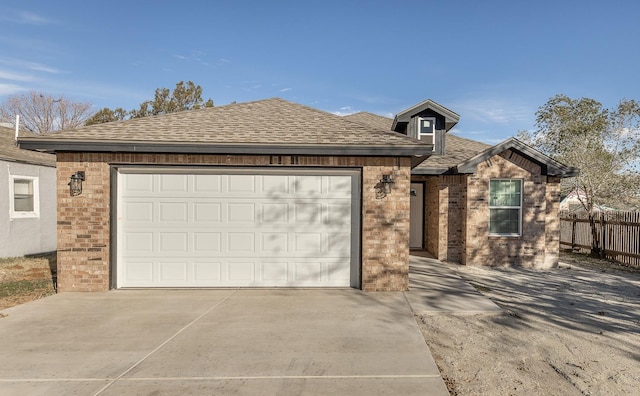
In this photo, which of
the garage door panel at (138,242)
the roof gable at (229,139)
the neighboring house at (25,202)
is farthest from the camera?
the neighboring house at (25,202)

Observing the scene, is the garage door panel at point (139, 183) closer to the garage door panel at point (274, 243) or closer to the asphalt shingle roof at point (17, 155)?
the garage door panel at point (274, 243)

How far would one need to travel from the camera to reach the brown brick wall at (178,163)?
285 inches

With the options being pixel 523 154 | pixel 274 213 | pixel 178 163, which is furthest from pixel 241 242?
pixel 523 154

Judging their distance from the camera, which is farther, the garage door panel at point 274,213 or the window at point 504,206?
the window at point 504,206

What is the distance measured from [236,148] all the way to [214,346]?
394cm

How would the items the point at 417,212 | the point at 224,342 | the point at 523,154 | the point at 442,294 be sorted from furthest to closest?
the point at 417,212
the point at 523,154
the point at 442,294
the point at 224,342

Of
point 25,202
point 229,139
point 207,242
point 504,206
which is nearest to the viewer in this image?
point 229,139

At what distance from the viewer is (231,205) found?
299 inches

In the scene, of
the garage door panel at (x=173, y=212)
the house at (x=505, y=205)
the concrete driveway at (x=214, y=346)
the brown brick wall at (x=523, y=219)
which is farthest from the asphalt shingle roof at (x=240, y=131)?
the brown brick wall at (x=523, y=219)

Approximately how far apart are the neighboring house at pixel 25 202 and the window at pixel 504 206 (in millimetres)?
15058

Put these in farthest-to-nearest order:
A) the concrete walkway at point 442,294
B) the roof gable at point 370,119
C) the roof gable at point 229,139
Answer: the roof gable at point 370,119, the roof gable at point 229,139, the concrete walkway at point 442,294

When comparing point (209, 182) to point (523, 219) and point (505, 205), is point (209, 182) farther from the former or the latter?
point (523, 219)

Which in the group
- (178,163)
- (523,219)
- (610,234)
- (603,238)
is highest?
(178,163)

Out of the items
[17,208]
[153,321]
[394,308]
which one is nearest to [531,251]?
[394,308]
